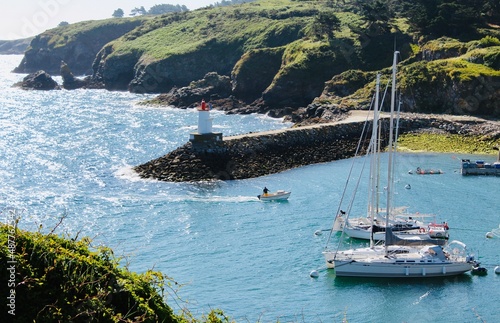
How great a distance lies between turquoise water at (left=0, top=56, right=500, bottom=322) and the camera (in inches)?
1374

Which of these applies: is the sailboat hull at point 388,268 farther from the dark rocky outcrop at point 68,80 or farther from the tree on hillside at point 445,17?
the dark rocky outcrop at point 68,80

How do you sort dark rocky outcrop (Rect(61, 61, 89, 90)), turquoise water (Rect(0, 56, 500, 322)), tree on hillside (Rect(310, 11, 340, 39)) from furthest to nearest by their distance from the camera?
1. dark rocky outcrop (Rect(61, 61, 89, 90))
2. tree on hillside (Rect(310, 11, 340, 39))
3. turquoise water (Rect(0, 56, 500, 322))

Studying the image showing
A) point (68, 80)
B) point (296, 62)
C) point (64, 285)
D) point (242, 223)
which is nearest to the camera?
point (64, 285)

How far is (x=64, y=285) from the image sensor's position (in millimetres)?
13734

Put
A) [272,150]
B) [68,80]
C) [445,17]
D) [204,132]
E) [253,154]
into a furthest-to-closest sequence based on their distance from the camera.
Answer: [68,80], [445,17], [272,150], [253,154], [204,132]

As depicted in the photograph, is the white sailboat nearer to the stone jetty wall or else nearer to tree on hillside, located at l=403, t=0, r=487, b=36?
the stone jetty wall

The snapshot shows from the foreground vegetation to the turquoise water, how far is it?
2.52ft

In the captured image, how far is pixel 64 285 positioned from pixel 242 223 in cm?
3513

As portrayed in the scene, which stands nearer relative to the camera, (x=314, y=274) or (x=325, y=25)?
(x=314, y=274)

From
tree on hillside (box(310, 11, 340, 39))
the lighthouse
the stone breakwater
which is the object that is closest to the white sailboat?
the stone breakwater

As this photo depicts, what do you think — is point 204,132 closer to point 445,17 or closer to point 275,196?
point 275,196

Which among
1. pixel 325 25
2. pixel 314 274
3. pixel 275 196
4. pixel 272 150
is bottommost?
pixel 314 274

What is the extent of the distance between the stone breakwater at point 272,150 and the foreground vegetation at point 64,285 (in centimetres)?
4721

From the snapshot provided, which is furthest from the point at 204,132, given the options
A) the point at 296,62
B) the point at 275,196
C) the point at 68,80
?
the point at 68,80
